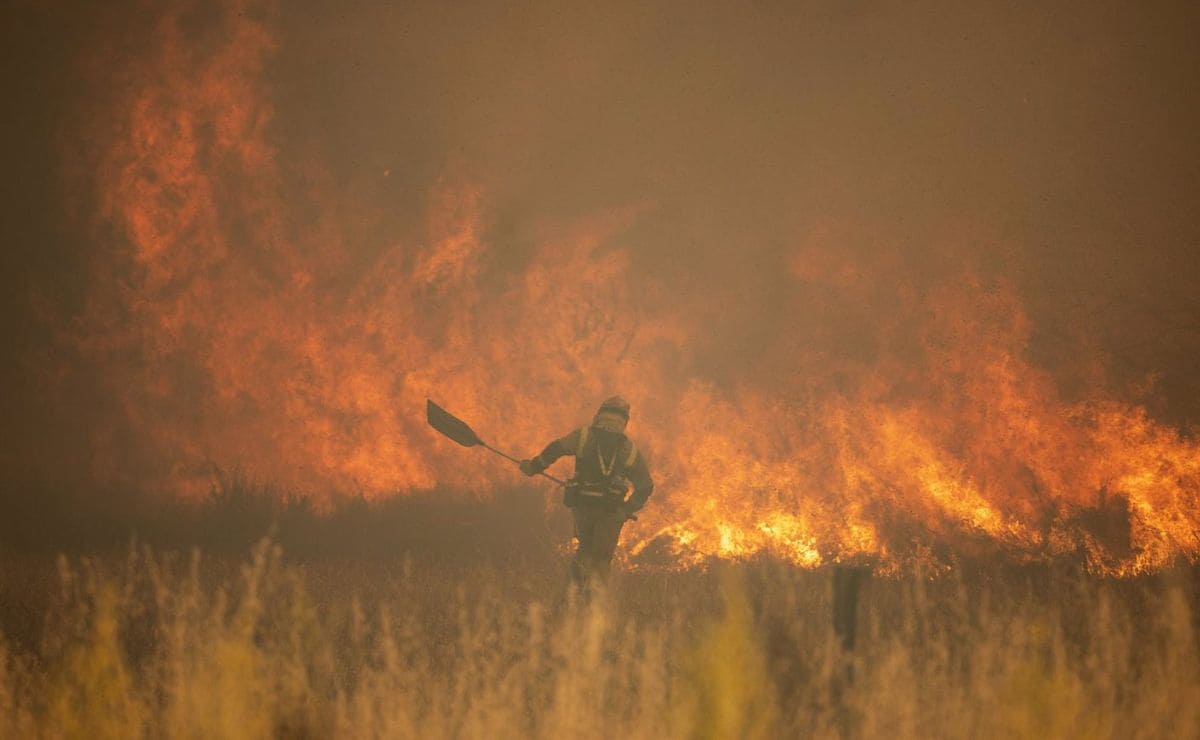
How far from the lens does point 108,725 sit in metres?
5.09

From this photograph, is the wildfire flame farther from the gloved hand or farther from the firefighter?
the gloved hand

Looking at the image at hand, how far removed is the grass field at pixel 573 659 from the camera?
5.20 m

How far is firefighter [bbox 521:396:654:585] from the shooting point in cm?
912

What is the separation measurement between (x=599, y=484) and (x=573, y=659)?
3.00 meters

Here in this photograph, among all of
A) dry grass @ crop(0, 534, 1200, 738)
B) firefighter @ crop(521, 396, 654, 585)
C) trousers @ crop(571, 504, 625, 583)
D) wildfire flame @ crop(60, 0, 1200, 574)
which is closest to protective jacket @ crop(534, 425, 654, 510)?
firefighter @ crop(521, 396, 654, 585)

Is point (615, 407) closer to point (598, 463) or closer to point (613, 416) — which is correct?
point (613, 416)

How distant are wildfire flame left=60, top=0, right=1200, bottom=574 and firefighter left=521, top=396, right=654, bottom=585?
4.63 meters

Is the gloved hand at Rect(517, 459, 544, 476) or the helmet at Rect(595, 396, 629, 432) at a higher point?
the helmet at Rect(595, 396, 629, 432)

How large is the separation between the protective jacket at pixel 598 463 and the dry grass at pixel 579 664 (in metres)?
0.99

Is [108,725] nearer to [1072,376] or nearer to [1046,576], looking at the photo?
[1046,576]

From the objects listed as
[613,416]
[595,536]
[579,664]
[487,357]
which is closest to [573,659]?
[579,664]

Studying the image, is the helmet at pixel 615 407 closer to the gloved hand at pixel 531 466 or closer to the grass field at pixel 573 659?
the gloved hand at pixel 531 466

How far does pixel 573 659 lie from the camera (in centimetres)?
622

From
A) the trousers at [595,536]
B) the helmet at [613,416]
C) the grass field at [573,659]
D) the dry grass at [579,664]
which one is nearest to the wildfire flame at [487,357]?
the grass field at [573,659]
